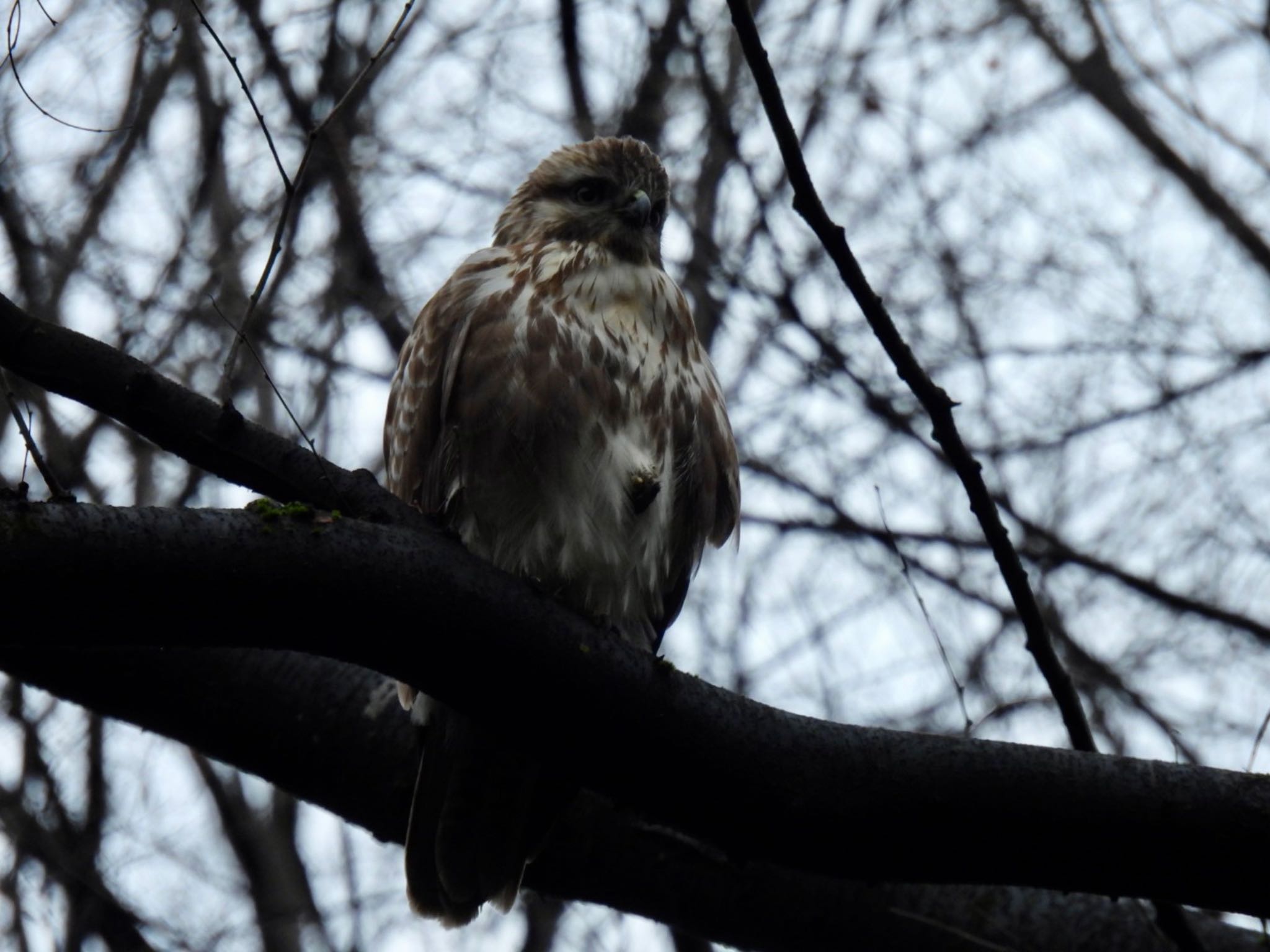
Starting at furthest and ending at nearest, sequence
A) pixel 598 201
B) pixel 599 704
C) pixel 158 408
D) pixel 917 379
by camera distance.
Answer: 1. pixel 598 201
2. pixel 917 379
3. pixel 599 704
4. pixel 158 408

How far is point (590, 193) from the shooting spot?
15.4 feet

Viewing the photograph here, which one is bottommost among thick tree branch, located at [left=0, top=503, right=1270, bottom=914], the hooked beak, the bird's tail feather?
thick tree branch, located at [left=0, top=503, right=1270, bottom=914]

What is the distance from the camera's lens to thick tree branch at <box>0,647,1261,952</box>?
12.5 ft

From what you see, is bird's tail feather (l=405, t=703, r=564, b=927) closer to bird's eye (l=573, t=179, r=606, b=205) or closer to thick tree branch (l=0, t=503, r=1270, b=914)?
thick tree branch (l=0, t=503, r=1270, b=914)

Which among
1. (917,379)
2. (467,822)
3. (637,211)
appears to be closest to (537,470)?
(467,822)

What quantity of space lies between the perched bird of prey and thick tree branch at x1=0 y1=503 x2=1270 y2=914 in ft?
2.68

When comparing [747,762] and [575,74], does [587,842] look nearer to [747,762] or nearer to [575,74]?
[747,762]

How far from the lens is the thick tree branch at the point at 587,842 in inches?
150

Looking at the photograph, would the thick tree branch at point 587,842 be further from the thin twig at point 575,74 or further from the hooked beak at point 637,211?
the thin twig at point 575,74

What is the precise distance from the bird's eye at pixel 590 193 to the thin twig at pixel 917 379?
5.87 ft

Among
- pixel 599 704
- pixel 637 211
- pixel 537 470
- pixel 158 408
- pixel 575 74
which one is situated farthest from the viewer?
pixel 575 74

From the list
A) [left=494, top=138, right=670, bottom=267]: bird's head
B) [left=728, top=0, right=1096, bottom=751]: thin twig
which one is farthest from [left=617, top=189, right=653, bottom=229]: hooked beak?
[left=728, top=0, right=1096, bottom=751]: thin twig

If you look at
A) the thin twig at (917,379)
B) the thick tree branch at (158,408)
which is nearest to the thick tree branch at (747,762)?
the thick tree branch at (158,408)

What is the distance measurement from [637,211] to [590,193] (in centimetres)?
22
